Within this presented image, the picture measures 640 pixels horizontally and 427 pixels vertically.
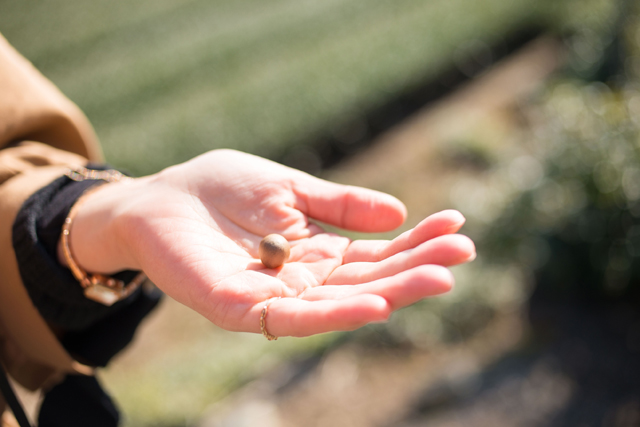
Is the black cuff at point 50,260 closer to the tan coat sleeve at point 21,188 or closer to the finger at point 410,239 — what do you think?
the tan coat sleeve at point 21,188

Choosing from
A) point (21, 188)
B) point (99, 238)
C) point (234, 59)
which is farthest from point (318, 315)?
point (234, 59)

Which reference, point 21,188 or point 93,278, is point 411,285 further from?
point 21,188

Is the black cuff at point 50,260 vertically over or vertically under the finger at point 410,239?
under

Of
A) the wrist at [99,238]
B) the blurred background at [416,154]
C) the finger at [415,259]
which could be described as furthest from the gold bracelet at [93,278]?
the blurred background at [416,154]

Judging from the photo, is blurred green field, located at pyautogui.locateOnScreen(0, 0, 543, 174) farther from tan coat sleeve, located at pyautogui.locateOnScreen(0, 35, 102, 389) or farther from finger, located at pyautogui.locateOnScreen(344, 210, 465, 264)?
finger, located at pyautogui.locateOnScreen(344, 210, 465, 264)

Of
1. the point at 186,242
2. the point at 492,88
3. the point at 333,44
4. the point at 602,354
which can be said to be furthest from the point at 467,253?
the point at 333,44

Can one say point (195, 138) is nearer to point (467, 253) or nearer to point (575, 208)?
point (575, 208)

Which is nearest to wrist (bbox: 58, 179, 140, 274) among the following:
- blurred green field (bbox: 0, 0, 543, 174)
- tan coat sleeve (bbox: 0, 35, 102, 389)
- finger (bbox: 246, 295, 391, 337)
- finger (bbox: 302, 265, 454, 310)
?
tan coat sleeve (bbox: 0, 35, 102, 389)
